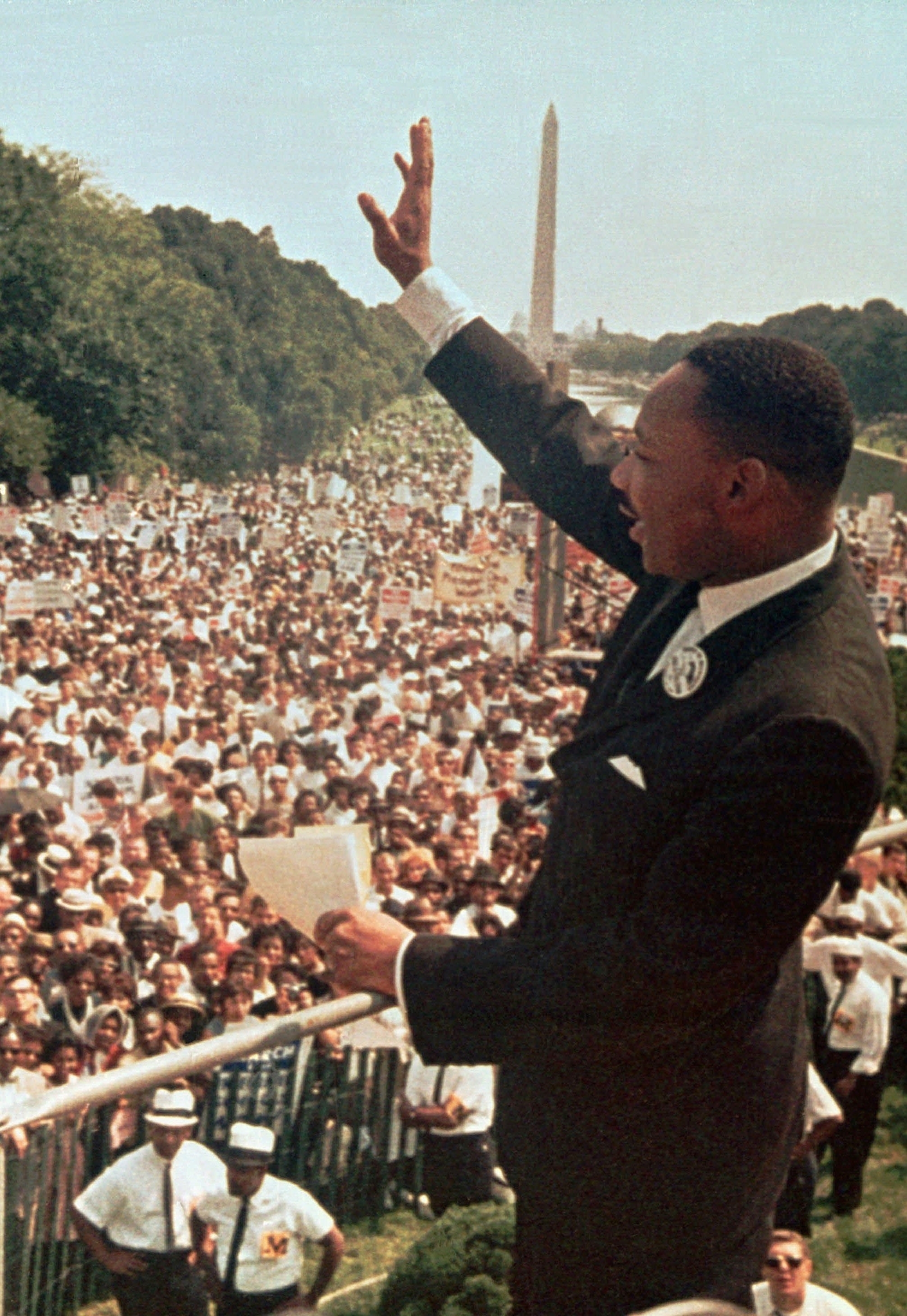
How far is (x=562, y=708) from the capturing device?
16.4m

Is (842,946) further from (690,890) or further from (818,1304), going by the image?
(690,890)

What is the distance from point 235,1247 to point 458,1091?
885 mm

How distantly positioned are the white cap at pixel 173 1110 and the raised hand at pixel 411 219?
106 centimetres

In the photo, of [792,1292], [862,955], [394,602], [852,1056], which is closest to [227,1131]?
[792,1292]

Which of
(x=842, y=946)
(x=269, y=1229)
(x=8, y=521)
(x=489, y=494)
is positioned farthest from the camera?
(x=489, y=494)

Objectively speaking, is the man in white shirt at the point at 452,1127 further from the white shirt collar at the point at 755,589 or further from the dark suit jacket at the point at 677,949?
the white shirt collar at the point at 755,589

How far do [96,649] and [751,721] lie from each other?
16965 millimetres

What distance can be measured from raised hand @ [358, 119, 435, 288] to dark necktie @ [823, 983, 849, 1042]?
4.17 meters

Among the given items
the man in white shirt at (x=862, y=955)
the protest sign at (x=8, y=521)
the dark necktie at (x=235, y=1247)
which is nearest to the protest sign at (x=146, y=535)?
the protest sign at (x=8, y=521)

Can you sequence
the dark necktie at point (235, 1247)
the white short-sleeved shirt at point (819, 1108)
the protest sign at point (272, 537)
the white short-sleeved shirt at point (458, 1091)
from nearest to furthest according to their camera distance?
1. the dark necktie at point (235, 1247)
2. the white short-sleeved shirt at point (458, 1091)
3. the white short-sleeved shirt at point (819, 1108)
4. the protest sign at point (272, 537)

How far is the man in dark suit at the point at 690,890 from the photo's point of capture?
1.46 m

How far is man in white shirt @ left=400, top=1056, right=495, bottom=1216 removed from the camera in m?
3.35

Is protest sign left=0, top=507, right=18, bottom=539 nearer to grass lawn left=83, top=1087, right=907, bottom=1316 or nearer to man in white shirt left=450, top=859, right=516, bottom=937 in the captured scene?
man in white shirt left=450, top=859, right=516, bottom=937

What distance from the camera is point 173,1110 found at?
7.82 ft
